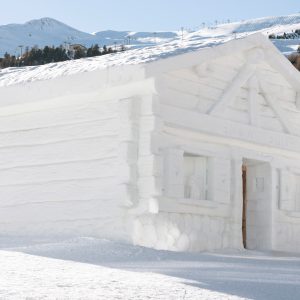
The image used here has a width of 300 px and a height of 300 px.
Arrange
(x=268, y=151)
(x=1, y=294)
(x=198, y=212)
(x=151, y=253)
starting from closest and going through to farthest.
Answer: (x=1, y=294), (x=151, y=253), (x=198, y=212), (x=268, y=151)

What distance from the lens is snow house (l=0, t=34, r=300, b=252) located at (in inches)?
444

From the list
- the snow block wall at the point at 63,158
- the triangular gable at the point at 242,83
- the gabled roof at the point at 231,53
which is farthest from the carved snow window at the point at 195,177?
the gabled roof at the point at 231,53

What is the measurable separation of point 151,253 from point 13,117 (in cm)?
474

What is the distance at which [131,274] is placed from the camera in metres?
7.20

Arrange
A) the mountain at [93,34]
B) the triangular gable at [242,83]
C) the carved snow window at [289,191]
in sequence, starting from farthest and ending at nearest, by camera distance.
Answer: the mountain at [93,34]
the carved snow window at [289,191]
the triangular gable at [242,83]

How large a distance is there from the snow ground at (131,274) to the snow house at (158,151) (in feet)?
4.44

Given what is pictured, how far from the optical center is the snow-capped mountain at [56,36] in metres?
153

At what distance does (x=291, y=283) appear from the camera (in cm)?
706

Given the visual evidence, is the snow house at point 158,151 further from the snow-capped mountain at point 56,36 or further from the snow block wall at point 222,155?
the snow-capped mountain at point 56,36

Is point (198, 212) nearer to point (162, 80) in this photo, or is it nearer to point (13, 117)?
point (162, 80)

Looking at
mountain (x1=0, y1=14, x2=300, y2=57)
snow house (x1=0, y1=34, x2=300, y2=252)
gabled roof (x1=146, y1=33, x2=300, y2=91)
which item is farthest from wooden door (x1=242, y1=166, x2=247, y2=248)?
mountain (x1=0, y1=14, x2=300, y2=57)

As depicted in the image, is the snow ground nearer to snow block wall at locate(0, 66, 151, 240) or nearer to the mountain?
snow block wall at locate(0, 66, 151, 240)

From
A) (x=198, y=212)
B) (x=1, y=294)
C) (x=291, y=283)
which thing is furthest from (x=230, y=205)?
(x=1, y=294)

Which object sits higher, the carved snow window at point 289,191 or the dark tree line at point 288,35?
the dark tree line at point 288,35
